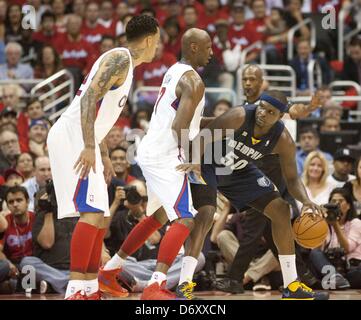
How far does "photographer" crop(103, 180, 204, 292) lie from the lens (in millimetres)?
8586

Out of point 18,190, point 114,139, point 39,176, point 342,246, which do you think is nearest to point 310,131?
point 342,246

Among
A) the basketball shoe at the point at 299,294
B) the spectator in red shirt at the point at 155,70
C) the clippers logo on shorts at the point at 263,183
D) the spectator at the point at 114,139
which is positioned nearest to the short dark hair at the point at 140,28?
the clippers logo on shorts at the point at 263,183

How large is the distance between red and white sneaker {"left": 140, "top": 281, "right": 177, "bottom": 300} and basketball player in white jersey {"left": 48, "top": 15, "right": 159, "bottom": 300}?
36cm

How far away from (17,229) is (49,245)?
0.44 m

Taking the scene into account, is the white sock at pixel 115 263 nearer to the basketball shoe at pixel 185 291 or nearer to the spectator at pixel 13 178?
the basketball shoe at pixel 185 291

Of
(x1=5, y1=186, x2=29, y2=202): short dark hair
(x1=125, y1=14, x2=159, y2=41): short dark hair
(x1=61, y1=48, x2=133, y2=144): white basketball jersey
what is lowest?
(x1=5, y1=186, x2=29, y2=202): short dark hair

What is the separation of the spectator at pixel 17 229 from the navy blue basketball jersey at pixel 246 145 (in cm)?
239

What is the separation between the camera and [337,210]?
862 centimetres

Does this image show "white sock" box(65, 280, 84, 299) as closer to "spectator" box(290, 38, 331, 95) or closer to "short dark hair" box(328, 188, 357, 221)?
"short dark hair" box(328, 188, 357, 221)

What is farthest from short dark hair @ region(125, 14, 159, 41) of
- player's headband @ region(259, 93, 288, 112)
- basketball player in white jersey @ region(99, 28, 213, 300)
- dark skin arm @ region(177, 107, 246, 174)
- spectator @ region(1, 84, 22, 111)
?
spectator @ region(1, 84, 22, 111)

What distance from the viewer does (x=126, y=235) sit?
356 inches

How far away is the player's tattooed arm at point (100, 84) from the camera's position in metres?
6.19

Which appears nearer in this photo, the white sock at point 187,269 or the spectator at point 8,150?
the white sock at point 187,269

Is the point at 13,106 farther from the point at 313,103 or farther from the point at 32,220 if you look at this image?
the point at 313,103
